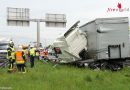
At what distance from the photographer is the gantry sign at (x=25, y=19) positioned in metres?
64.5

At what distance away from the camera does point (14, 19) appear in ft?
211

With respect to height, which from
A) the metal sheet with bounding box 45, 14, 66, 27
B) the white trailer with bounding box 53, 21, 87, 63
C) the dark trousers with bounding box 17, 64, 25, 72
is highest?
the metal sheet with bounding box 45, 14, 66, 27

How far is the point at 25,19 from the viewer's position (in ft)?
215

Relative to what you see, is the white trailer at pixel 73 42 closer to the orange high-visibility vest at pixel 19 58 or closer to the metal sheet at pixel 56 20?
the orange high-visibility vest at pixel 19 58

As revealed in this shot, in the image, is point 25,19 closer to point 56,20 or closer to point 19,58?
point 56,20

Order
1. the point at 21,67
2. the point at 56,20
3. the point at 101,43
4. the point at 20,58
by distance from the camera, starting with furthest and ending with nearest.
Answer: the point at 56,20 < the point at 101,43 < the point at 21,67 < the point at 20,58

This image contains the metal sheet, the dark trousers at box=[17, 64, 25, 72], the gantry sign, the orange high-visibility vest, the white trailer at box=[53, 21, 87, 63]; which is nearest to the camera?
the orange high-visibility vest

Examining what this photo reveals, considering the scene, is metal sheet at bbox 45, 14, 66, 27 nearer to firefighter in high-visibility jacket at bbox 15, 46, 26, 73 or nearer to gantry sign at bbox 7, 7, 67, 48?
gantry sign at bbox 7, 7, 67, 48

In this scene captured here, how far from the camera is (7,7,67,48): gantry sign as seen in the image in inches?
2539

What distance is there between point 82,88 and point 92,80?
3155 mm

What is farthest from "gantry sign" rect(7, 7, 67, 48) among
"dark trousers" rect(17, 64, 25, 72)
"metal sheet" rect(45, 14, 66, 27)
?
"dark trousers" rect(17, 64, 25, 72)

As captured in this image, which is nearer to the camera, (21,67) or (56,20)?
(21,67)

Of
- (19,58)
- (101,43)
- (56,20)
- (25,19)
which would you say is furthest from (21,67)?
(56,20)

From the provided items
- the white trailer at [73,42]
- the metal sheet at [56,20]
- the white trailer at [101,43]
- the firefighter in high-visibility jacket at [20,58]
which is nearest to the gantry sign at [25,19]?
the metal sheet at [56,20]
